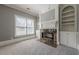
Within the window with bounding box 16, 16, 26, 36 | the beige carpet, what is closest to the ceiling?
the window with bounding box 16, 16, 26, 36

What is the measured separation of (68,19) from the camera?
296 cm

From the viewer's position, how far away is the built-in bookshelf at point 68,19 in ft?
9.08

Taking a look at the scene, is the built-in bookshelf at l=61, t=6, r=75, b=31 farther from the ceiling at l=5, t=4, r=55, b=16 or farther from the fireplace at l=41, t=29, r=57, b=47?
the ceiling at l=5, t=4, r=55, b=16

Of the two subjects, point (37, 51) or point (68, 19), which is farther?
point (68, 19)

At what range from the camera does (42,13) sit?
298cm

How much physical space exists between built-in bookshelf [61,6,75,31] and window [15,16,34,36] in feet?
5.68

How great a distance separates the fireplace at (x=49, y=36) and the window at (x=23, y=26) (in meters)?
1.07

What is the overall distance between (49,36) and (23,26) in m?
1.91

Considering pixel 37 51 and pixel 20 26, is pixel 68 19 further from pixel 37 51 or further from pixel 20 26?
pixel 20 26

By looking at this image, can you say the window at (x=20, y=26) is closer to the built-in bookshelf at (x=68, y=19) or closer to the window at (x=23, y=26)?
the window at (x=23, y=26)

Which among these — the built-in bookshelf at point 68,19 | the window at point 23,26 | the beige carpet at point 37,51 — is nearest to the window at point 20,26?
the window at point 23,26

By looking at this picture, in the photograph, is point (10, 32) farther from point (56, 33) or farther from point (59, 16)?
point (59, 16)

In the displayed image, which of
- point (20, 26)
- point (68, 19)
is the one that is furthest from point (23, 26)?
point (68, 19)

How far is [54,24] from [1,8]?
2631 millimetres
